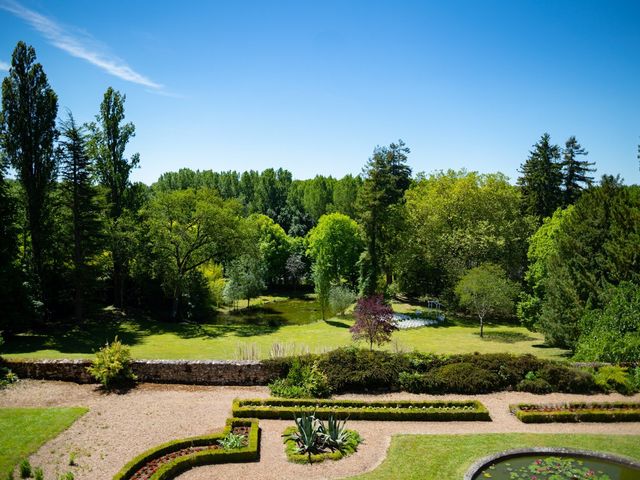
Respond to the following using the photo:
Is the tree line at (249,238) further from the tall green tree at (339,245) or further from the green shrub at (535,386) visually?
the green shrub at (535,386)

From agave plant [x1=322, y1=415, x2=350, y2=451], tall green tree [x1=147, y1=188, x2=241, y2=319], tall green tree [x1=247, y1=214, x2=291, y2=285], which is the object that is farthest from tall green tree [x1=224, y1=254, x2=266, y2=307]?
agave plant [x1=322, y1=415, x2=350, y2=451]

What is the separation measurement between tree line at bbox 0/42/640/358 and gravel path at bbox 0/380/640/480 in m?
7.48

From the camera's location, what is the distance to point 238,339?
97.3 ft

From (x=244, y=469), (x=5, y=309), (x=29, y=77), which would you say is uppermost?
(x=29, y=77)

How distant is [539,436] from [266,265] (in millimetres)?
41705

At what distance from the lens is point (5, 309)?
962 inches

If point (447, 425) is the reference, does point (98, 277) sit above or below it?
above

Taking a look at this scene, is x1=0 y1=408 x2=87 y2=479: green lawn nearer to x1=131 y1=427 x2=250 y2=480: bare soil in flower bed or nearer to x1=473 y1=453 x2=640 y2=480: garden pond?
x1=131 y1=427 x2=250 y2=480: bare soil in flower bed

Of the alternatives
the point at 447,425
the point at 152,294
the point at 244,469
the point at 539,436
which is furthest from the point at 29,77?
the point at 539,436

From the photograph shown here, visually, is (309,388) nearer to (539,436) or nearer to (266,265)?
(539,436)

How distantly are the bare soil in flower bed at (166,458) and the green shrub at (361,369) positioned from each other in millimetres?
4741

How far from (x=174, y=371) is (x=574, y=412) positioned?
14.8 meters

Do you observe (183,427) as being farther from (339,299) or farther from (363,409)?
(339,299)

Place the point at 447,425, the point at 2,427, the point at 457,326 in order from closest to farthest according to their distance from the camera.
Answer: the point at 2,427 → the point at 447,425 → the point at 457,326
